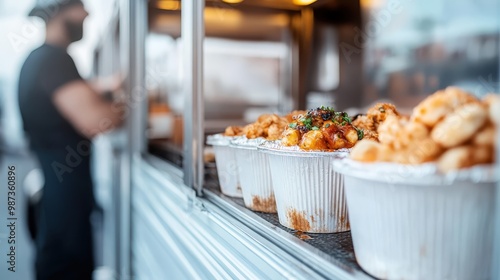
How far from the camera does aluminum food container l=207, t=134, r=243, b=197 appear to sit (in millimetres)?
1685


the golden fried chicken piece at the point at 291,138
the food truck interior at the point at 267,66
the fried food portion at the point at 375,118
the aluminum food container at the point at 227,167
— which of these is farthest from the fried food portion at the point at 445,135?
the food truck interior at the point at 267,66

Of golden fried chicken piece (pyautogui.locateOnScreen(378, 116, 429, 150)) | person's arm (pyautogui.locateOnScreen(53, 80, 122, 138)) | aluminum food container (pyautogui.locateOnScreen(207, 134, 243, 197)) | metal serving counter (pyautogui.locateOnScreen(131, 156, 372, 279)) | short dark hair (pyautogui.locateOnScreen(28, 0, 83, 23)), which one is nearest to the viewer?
golden fried chicken piece (pyautogui.locateOnScreen(378, 116, 429, 150))

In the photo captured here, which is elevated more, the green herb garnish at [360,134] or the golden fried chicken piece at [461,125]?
the golden fried chicken piece at [461,125]

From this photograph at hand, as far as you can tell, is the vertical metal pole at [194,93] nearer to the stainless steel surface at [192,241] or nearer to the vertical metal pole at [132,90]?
the stainless steel surface at [192,241]

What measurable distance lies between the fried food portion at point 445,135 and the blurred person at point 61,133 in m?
2.37

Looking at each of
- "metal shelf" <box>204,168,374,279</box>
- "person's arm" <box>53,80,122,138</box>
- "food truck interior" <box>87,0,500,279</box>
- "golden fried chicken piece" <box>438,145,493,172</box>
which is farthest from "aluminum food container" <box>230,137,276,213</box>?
"person's arm" <box>53,80,122,138</box>

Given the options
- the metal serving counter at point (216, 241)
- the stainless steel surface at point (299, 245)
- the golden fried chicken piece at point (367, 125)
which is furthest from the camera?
the golden fried chicken piece at point (367, 125)

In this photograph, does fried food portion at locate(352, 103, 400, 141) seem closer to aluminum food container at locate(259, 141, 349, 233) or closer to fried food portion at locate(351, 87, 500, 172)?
aluminum food container at locate(259, 141, 349, 233)

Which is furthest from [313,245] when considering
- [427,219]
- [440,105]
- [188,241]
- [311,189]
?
[188,241]

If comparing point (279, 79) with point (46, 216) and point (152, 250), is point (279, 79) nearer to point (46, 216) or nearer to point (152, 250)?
point (152, 250)

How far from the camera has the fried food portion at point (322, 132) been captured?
3.82 ft

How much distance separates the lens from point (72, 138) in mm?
2951

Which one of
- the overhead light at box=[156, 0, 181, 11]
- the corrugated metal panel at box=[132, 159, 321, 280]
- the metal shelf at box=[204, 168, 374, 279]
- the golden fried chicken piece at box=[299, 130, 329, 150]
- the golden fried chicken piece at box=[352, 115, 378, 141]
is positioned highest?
the overhead light at box=[156, 0, 181, 11]

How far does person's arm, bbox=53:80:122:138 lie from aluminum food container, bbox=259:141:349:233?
6.46 feet
